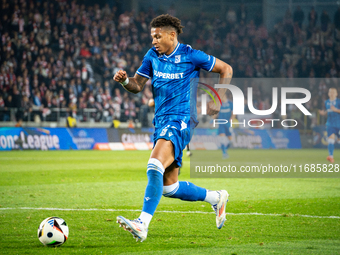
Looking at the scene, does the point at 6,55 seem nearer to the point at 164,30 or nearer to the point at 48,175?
the point at 48,175

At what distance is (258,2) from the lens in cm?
3450

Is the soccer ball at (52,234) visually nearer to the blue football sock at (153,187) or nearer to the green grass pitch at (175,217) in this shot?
the green grass pitch at (175,217)

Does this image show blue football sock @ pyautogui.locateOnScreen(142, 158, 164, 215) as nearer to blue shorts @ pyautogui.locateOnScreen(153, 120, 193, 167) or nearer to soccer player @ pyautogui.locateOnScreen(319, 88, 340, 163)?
blue shorts @ pyautogui.locateOnScreen(153, 120, 193, 167)

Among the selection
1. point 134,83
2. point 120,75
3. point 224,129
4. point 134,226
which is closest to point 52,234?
point 134,226

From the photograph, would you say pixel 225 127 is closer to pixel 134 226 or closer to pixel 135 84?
pixel 135 84

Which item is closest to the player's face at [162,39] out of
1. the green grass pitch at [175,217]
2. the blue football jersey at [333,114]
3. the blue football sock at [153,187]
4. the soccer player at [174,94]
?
the soccer player at [174,94]

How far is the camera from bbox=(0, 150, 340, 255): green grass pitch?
427 centimetres

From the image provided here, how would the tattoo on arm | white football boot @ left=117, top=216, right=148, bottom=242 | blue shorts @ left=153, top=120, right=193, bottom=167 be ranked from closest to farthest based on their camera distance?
white football boot @ left=117, top=216, right=148, bottom=242
blue shorts @ left=153, top=120, right=193, bottom=167
the tattoo on arm

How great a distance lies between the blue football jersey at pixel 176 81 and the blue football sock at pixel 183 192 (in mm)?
668

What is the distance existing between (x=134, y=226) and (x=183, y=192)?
3.27ft

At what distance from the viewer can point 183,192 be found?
4766mm

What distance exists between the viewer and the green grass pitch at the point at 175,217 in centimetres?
427

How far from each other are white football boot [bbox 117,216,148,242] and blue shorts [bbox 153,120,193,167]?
86 centimetres

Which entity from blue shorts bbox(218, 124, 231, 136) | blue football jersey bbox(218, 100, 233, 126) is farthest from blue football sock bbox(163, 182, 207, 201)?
blue shorts bbox(218, 124, 231, 136)
